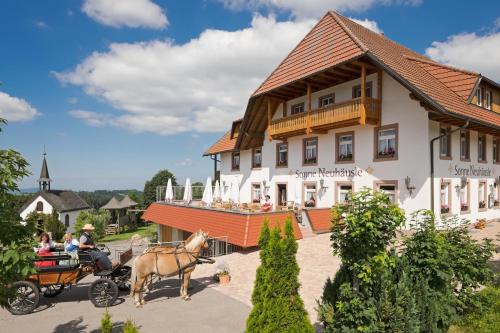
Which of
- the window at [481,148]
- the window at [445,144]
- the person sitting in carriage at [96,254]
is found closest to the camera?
the person sitting in carriage at [96,254]

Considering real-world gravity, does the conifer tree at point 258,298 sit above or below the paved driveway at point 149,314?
above

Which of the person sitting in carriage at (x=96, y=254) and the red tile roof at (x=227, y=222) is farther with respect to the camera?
the red tile roof at (x=227, y=222)

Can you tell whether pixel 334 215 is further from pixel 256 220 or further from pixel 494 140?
pixel 494 140

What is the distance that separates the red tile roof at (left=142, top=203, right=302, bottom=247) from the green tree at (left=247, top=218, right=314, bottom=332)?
258 inches

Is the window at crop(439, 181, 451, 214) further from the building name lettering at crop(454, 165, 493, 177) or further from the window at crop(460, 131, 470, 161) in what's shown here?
the window at crop(460, 131, 470, 161)

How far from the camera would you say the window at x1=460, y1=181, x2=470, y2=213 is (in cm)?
1699

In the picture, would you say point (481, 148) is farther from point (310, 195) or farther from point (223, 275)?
point (223, 275)

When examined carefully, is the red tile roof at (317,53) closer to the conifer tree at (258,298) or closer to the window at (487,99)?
the window at (487,99)

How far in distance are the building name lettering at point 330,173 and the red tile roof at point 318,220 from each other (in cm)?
226

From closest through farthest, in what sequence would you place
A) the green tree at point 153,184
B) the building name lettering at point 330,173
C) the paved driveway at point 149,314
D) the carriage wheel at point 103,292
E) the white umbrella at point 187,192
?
the paved driveway at point 149,314
the carriage wheel at point 103,292
the building name lettering at point 330,173
the white umbrella at point 187,192
the green tree at point 153,184

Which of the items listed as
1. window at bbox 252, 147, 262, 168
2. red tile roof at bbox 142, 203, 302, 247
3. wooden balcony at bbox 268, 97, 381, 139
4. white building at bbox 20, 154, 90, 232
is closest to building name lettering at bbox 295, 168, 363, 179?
wooden balcony at bbox 268, 97, 381, 139

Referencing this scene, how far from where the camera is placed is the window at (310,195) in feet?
66.6

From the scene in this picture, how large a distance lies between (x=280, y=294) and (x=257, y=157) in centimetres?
1993

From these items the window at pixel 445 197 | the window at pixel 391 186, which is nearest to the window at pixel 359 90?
the window at pixel 391 186
